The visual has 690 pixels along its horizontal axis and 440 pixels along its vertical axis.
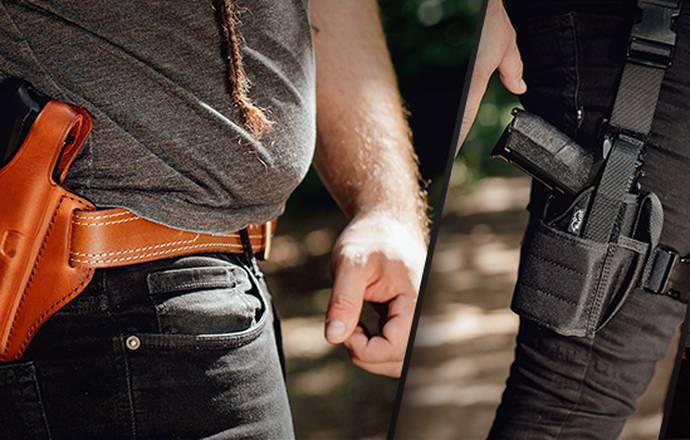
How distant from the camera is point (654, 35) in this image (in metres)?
0.92

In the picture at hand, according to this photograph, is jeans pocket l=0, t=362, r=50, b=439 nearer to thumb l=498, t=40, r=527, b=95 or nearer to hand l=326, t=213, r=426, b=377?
hand l=326, t=213, r=426, b=377

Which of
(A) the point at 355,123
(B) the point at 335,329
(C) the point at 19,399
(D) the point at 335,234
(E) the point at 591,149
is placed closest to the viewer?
(C) the point at 19,399

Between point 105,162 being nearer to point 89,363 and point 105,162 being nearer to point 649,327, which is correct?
point 89,363

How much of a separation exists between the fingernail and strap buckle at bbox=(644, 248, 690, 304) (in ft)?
1.21

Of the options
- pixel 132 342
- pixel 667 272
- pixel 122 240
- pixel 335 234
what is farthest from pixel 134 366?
pixel 335 234

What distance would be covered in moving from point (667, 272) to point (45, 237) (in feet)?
2.24

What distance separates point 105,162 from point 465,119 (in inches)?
15.6

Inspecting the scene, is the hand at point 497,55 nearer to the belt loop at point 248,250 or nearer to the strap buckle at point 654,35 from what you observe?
the strap buckle at point 654,35

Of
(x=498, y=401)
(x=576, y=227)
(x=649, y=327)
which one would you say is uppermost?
(x=576, y=227)

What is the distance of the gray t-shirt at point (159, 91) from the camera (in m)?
0.84

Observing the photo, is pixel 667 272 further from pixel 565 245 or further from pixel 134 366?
pixel 134 366

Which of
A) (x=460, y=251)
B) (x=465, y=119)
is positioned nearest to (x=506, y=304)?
(x=460, y=251)

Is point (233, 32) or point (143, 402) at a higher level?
point (233, 32)

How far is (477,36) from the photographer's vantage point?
0.95m
